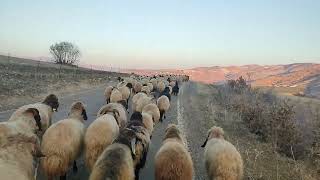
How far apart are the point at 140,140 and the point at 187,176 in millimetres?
2111

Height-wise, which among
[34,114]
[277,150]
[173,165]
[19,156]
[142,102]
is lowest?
[277,150]

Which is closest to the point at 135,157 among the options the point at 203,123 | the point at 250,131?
the point at 203,123

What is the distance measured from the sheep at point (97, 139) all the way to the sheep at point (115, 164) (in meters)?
1.12

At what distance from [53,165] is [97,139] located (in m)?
1.32

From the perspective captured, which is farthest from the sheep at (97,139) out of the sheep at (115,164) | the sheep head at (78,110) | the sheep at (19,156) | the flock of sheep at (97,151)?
the sheep at (19,156)

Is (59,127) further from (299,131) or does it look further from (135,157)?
(299,131)

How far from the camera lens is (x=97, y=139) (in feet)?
34.3

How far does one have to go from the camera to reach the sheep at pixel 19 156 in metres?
6.77

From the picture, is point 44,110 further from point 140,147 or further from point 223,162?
point 223,162

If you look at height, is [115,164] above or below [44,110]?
below

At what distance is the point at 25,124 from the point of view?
34.4 feet

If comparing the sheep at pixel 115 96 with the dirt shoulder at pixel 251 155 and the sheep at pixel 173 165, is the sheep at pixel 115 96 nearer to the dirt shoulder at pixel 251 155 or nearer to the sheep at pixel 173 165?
the dirt shoulder at pixel 251 155

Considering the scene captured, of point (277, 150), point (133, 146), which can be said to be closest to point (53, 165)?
point (133, 146)

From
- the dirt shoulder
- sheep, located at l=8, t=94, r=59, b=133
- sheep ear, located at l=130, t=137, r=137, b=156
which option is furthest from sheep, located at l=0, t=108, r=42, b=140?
the dirt shoulder
